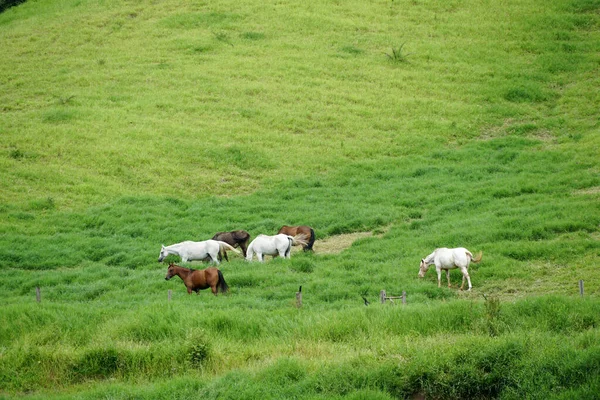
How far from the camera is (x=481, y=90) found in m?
43.1

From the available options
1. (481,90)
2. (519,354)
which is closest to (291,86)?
(481,90)

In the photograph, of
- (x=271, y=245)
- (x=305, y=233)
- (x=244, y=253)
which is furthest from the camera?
(x=244, y=253)

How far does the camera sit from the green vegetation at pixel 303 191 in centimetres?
1347

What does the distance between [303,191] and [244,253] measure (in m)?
7.53

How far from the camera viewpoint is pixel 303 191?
102 ft

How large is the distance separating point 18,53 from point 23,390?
41.4m

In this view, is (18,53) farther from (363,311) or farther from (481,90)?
(363,311)

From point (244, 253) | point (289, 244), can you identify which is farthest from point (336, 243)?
point (244, 253)

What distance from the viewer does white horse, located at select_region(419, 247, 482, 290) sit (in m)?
19.2

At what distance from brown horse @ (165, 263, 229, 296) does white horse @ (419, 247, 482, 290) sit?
5713mm

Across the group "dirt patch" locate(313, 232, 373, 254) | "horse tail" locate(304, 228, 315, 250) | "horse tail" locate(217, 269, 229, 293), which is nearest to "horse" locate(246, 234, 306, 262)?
"horse tail" locate(304, 228, 315, 250)

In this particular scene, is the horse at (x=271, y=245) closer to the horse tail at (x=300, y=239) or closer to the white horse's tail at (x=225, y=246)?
the horse tail at (x=300, y=239)

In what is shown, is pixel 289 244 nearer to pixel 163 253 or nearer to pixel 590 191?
pixel 163 253

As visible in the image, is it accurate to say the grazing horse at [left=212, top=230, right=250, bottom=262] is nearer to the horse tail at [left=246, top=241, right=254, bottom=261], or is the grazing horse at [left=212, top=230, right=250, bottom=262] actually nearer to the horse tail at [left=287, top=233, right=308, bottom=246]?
the horse tail at [left=246, top=241, right=254, bottom=261]
